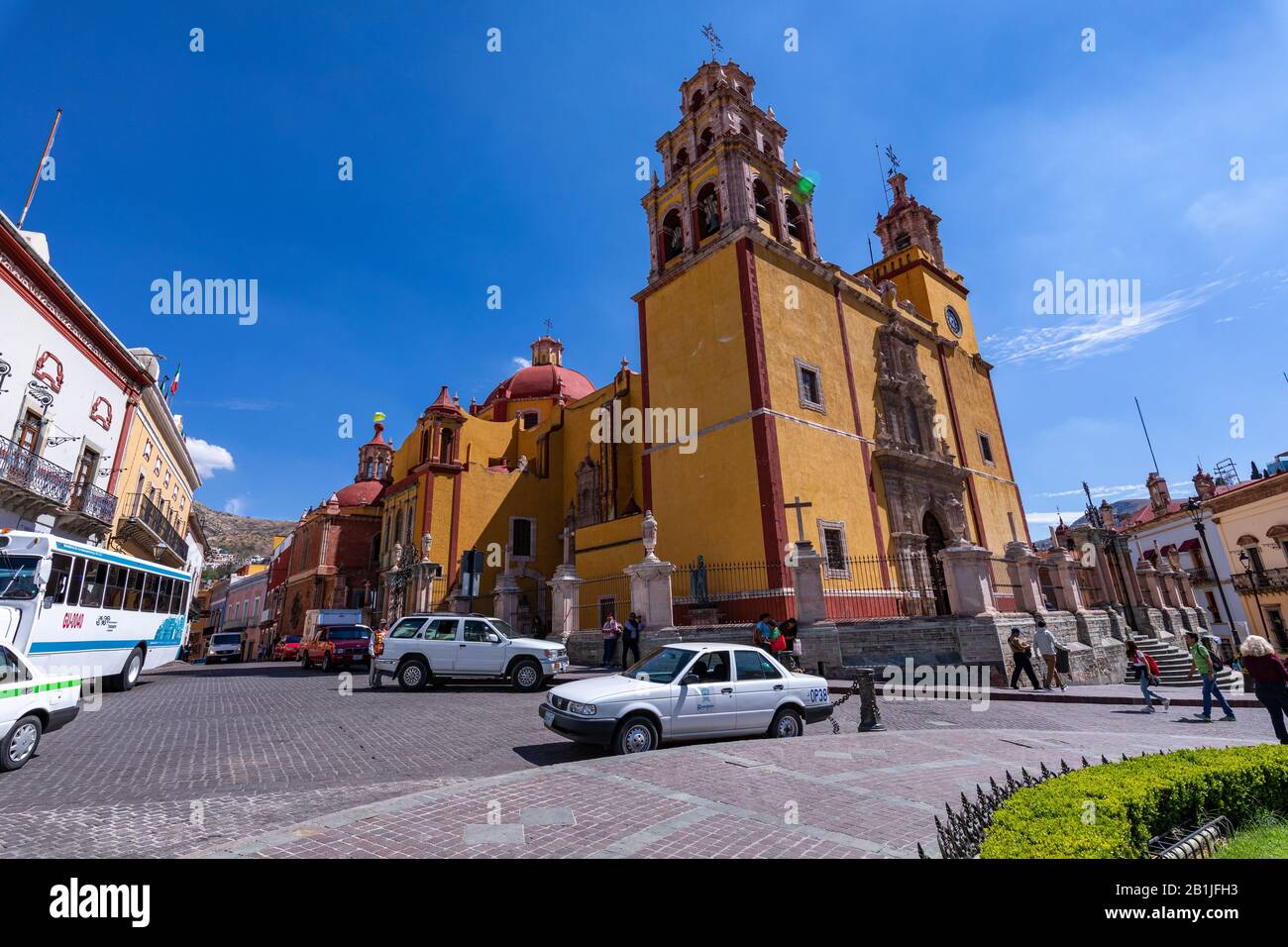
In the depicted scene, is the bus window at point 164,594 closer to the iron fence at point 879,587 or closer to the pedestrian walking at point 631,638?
the pedestrian walking at point 631,638

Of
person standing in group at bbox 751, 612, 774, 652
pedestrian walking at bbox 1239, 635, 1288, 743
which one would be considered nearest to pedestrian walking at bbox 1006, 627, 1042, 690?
pedestrian walking at bbox 1239, 635, 1288, 743

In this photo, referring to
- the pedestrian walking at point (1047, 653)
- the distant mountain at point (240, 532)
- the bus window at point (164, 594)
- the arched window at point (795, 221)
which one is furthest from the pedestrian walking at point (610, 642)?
the distant mountain at point (240, 532)

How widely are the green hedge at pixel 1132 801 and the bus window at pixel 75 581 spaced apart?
1492 cm

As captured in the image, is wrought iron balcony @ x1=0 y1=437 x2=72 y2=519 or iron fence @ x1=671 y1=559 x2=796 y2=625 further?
iron fence @ x1=671 y1=559 x2=796 y2=625

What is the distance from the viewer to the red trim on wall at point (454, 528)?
2816 centimetres

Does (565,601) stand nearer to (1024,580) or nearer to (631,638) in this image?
(631,638)

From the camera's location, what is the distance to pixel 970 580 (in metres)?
13.7

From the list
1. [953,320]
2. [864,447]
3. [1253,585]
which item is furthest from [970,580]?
[1253,585]

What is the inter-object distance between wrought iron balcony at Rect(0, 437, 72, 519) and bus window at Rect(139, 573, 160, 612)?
459 centimetres

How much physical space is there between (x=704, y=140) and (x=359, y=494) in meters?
30.8

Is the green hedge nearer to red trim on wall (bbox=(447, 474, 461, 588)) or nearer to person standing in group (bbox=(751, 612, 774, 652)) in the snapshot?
person standing in group (bbox=(751, 612, 774, 652))

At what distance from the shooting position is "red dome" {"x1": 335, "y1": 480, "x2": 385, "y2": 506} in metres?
39.8
